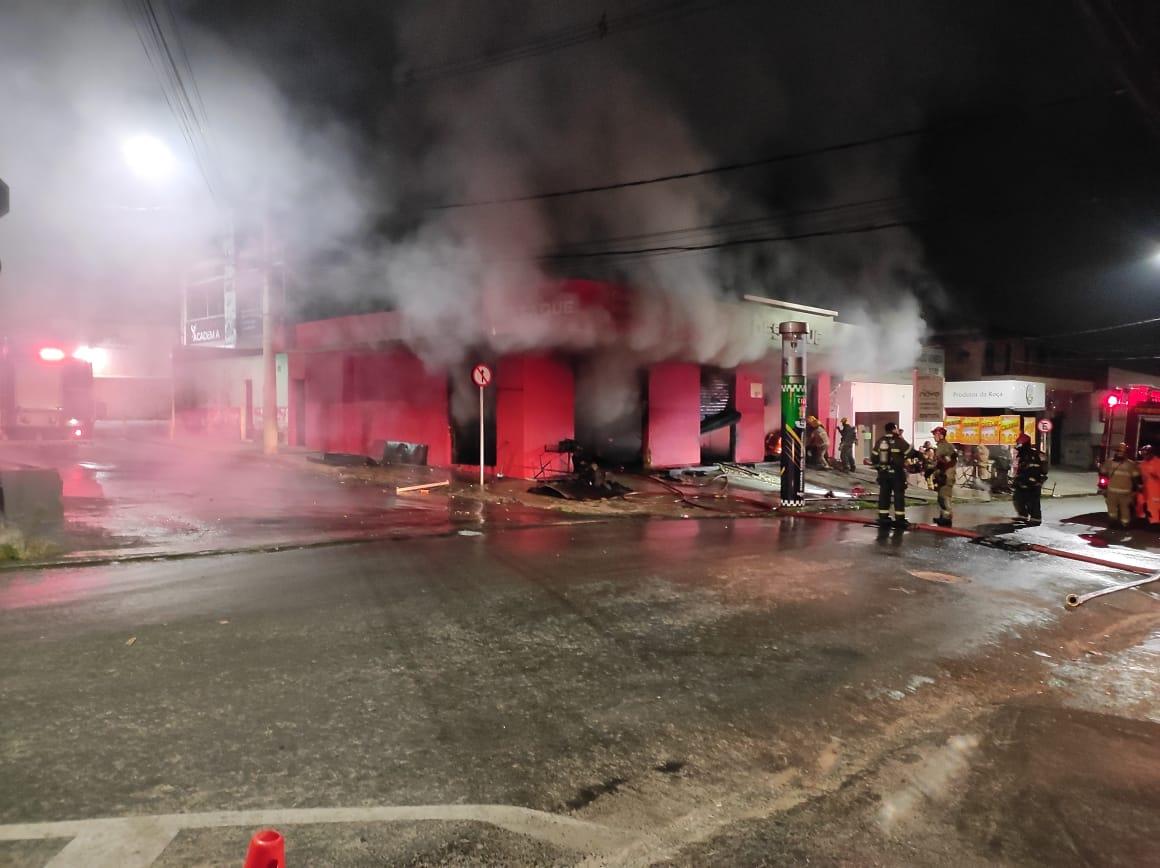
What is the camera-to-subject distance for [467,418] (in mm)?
14430

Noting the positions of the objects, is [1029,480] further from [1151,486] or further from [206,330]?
[206,330]

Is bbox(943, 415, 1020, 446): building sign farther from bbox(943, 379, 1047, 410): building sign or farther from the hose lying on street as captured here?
the hose lying on street

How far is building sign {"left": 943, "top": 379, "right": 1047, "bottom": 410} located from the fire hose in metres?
14.7

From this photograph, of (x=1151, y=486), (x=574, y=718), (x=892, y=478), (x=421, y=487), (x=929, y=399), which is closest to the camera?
(x=574, y=718)

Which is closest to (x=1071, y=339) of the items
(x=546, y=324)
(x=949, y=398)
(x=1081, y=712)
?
(x=949, y=398)

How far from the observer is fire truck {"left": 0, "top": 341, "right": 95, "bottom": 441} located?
18.6 meters

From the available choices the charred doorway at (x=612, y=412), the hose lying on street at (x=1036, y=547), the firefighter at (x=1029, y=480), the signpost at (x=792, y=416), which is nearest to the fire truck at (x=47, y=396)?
the charred doorway at (x=612, y=412)

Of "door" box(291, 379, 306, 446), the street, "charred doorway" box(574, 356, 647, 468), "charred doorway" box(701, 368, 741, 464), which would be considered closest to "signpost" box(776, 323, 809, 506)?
"charred doorway" box(574, 356, 647, 468)

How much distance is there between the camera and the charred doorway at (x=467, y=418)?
14.0m

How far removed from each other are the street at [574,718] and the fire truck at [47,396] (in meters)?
16.0

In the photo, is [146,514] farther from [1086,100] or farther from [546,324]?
[1086,100]

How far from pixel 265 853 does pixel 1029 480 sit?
11.0 meters

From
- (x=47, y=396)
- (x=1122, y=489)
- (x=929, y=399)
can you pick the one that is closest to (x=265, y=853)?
(x=1122, y=489)

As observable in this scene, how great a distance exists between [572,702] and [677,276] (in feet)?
35.5
